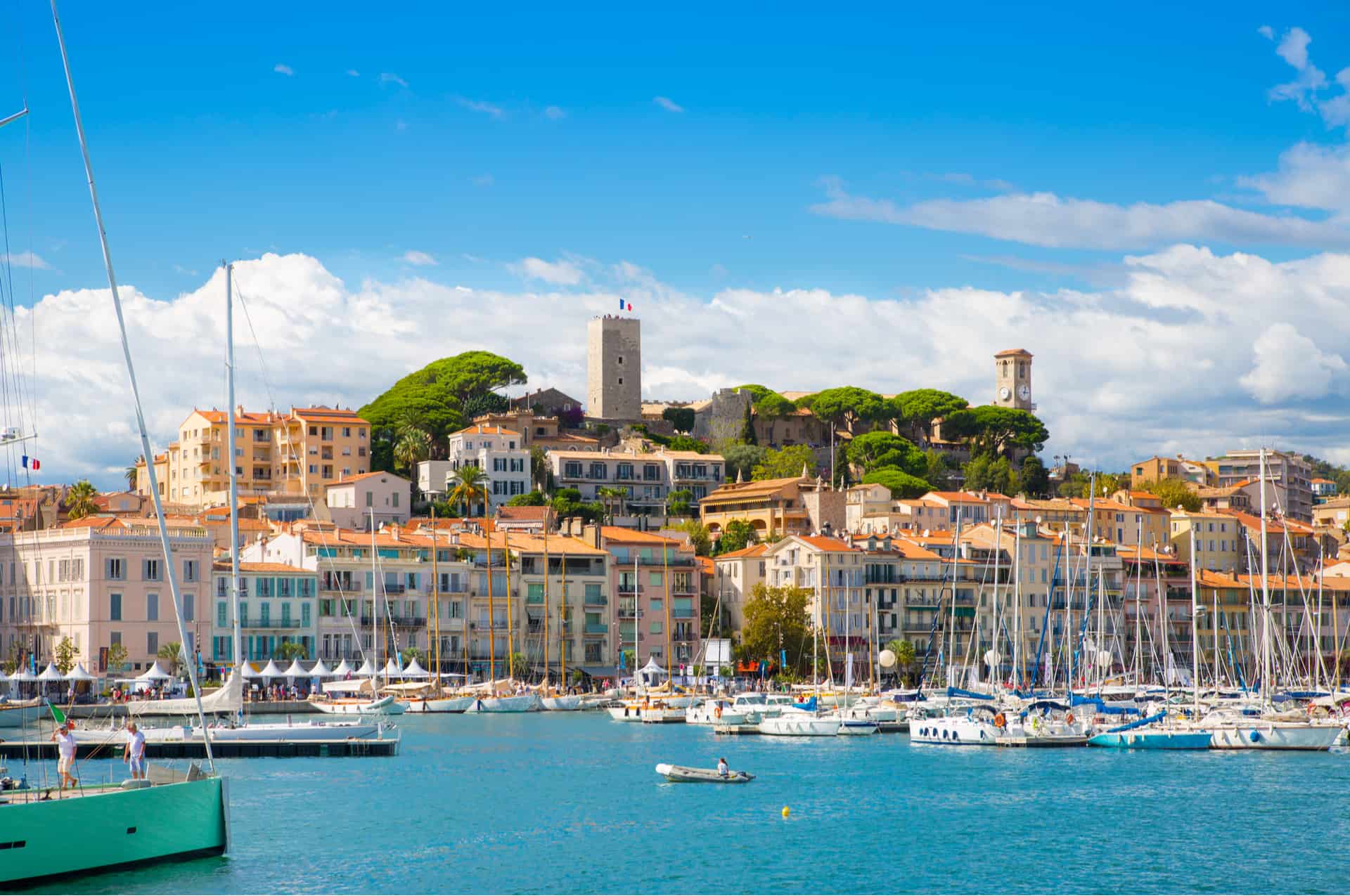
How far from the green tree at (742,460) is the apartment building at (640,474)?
6885mm

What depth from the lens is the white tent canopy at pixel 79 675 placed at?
78.1 metres

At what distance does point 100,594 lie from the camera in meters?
83.9

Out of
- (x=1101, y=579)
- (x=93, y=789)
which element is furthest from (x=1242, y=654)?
(x=93, y=789)

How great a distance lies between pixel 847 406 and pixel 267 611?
9496 centimetres

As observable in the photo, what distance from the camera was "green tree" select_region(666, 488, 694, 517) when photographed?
467ft

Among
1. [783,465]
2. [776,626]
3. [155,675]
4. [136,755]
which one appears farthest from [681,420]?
[136,755]

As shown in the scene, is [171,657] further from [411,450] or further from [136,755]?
[411,450]

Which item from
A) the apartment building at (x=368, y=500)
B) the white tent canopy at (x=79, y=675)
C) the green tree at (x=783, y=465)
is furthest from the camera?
the green tree at (x=783, y=465)

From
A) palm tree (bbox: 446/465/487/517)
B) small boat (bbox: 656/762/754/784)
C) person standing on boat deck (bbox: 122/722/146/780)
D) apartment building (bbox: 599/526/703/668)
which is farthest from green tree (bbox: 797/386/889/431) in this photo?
person standing on boat deck (bbox: 122/722/146/780)

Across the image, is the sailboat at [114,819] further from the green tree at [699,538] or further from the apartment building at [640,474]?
the apartment building at [640,474]

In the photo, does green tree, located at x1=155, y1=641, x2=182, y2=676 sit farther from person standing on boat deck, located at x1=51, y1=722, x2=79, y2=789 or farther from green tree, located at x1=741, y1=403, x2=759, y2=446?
green tree, located at x1=741, y1=403, x2=759, y2=446

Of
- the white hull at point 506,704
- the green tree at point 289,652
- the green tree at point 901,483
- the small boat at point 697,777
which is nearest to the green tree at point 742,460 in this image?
the green tree at point 901,483

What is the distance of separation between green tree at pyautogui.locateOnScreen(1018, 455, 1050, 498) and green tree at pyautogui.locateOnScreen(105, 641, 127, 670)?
102724 mm

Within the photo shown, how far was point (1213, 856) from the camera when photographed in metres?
42.2
